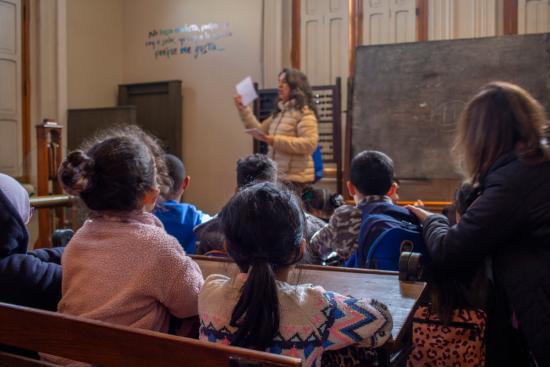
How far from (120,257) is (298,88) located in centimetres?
270

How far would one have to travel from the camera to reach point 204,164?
550 cm

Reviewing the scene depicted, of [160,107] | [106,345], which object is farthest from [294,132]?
[106,345]

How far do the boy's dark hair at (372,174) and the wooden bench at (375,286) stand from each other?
583 millimetres

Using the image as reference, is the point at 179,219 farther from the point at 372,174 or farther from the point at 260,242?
the point at 260,242

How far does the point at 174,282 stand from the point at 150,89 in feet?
15.6

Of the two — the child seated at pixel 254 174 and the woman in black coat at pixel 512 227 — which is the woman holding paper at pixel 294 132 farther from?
the woman in black coat at pixel 512 227

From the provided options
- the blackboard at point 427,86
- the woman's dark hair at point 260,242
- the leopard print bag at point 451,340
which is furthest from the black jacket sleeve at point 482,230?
the blackboard at point 427,86

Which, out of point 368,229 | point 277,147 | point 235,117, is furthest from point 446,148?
point 368,229

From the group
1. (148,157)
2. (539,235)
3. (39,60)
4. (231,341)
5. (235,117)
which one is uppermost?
(39,60)

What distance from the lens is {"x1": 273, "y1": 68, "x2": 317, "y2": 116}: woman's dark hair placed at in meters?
3.68

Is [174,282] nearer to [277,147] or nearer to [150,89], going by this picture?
[277,147]

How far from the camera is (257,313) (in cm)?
93

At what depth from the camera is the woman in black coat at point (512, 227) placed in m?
1.45

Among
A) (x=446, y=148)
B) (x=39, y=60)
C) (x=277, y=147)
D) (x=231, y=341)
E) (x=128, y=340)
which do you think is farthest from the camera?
(x=39, y=60)
